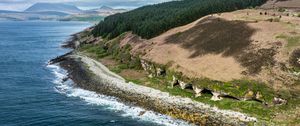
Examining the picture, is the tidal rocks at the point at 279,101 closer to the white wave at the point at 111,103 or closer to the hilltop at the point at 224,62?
the hilltop at the point at 224,62

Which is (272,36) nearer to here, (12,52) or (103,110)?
(103,110)

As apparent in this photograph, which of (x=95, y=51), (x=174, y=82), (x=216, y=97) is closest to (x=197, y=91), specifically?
(x=216, y=97)

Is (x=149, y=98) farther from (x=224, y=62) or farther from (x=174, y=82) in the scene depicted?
(x=224, y=62)

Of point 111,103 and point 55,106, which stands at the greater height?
point 55,106

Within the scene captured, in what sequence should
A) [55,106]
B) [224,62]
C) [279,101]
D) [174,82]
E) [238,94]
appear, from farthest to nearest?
[174,82] < [224,62] < [55,106] < [238,94] < [279,101]

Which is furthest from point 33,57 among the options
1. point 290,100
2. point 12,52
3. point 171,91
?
point 290,100

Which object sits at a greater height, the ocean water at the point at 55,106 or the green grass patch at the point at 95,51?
the ocean water at the point at 55,106

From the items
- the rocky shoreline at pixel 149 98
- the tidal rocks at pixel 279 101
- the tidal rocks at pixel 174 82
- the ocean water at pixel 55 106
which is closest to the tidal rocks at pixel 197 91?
the rocky shoreline at pixel 149 98
